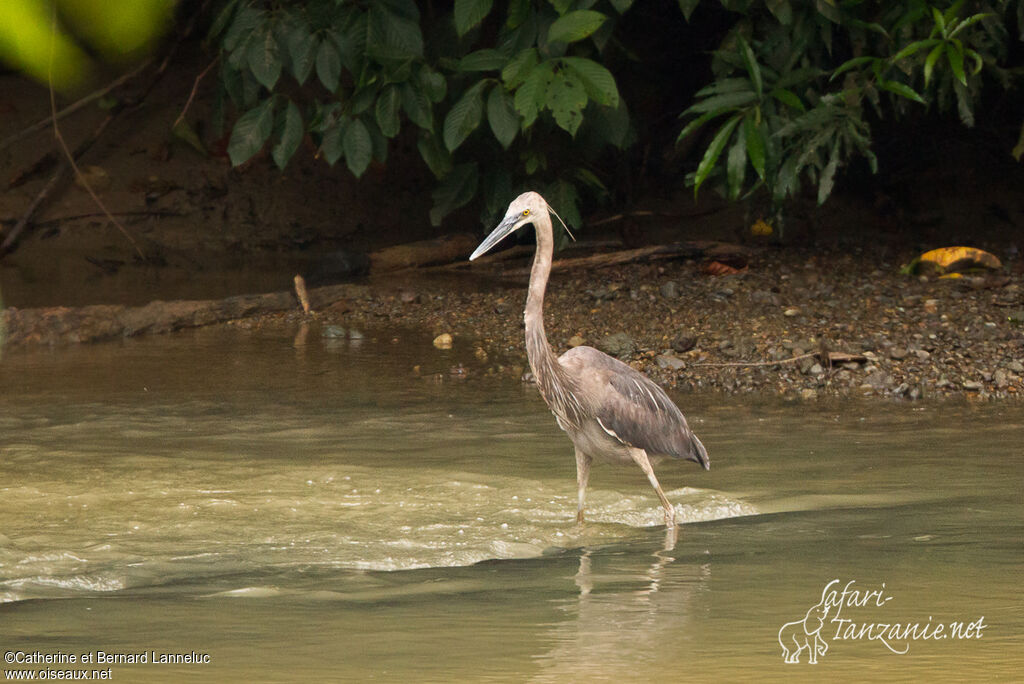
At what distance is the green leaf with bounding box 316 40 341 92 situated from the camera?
7.59 meters

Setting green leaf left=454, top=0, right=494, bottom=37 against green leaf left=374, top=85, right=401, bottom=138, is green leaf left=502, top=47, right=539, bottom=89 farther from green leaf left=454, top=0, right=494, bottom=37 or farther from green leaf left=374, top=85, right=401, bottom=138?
green leaf left=374, top=85, right=401, bottom=138

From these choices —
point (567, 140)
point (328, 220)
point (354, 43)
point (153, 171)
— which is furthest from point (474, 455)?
point (153, 171)

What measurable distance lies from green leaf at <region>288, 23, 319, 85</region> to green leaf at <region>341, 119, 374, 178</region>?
468 millimetres

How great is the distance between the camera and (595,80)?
728cm

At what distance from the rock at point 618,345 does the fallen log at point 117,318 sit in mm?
2590

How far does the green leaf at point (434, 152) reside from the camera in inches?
340

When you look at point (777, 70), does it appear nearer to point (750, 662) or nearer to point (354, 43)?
point (354, 43)

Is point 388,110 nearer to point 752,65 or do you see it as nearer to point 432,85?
point 432,85

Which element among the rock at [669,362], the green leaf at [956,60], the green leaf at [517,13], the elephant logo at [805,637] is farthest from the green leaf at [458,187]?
the elephant logo at [805,637]

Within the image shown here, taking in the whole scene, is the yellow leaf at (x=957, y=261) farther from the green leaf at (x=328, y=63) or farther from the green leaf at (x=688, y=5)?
the green leaf at (x=328, y=63)

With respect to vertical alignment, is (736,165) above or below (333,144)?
below

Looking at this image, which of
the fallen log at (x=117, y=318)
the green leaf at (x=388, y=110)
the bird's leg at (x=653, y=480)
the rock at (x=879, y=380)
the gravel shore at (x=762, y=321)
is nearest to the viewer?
the bird's leg at (x=653, y=480)

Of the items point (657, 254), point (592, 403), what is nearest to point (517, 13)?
point (657, 254)

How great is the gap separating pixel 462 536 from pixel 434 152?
4500 millimetres
